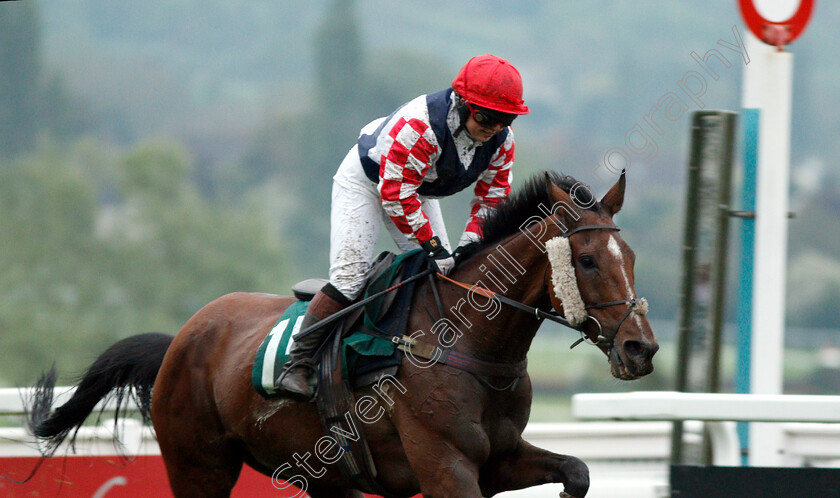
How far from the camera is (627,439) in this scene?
572cm

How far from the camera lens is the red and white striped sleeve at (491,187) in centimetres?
426

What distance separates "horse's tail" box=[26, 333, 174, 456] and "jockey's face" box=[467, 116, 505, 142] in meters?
1.99

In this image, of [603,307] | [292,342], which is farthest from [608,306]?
[292,342]

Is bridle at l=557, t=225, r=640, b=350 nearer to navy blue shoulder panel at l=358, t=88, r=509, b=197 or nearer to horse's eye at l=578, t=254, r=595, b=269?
horse's eye at l=578, t=254, r=595, b=269

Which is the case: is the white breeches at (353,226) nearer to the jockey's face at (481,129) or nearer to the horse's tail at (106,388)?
the jockey's face at (481,129)

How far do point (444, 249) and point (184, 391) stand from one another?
1459 millimetres

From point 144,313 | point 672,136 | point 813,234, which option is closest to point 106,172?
point 144,313

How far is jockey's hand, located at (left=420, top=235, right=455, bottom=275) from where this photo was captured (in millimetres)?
3986

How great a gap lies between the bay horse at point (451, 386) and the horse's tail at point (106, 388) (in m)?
0.30

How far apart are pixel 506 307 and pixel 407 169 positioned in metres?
0.65

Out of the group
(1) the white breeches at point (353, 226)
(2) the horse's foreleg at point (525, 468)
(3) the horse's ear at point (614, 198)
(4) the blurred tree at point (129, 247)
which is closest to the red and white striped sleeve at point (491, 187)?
(1) the white breeches at point (353, 226)

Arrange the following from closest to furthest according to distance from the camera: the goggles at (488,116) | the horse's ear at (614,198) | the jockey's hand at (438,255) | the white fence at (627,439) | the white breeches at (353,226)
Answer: the white fence at (627,439), the horse's ear at (614,198), the goggles at (488,116), the jockey's hand at (438,255), the white breeches at (353,226)

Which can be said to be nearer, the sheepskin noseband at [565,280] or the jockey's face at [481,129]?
the sheepskin noseband at [565,280]

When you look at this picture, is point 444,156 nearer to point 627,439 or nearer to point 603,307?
point 603,307
